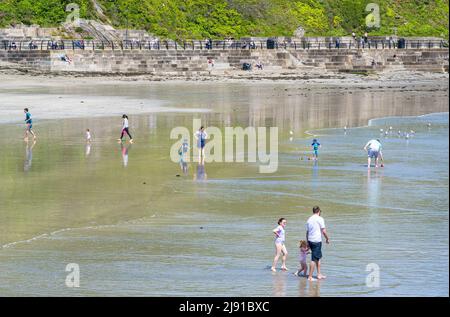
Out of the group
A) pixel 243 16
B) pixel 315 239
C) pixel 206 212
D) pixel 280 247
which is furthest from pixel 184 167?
pixel 243 16

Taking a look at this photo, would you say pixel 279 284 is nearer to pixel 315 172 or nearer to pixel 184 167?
pixel 315 172

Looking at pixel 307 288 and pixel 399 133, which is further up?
pixel 399 133

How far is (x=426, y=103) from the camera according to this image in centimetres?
5688

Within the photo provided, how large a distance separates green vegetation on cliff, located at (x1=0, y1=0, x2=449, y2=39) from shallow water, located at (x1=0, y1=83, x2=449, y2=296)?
28.3 meters

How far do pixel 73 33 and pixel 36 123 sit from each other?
91.9ft

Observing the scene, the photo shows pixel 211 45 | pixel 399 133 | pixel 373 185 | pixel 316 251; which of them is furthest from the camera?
pixel 211 45

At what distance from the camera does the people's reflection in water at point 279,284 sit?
1662 cm

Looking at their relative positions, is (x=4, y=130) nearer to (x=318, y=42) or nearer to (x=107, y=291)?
(x=107, y=291)

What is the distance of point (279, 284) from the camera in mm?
17156

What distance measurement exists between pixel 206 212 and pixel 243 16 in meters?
57.5

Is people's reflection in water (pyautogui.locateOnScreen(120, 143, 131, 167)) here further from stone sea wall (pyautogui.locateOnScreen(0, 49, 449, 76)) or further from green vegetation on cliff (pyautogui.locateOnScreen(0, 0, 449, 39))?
green vegetation on cliff (pyautogui.locateOnScreen(0, 0, 449, 39))

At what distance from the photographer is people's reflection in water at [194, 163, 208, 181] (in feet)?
93.2

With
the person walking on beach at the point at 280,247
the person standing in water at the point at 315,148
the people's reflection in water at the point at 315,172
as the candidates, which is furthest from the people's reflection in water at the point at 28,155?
the person walking on beach at the point at 280,247

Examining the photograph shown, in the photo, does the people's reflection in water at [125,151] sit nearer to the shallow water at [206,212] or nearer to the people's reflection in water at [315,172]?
the shallow water at [206,212]
